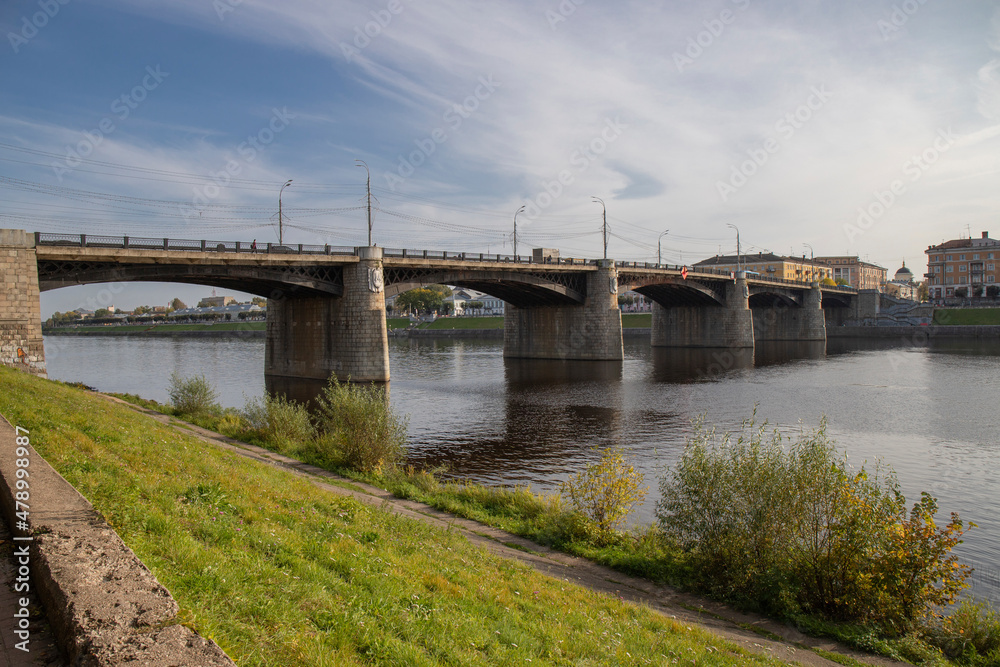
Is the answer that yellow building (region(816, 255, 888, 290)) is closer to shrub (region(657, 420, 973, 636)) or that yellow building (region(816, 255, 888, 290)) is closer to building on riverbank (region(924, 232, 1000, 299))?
building on riverbank (region(924, 232, 1000, 299))

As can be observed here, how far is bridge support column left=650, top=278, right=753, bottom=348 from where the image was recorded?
274 ft

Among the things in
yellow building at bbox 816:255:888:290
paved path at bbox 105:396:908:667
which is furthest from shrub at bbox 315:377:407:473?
yellow building at bbox 816:255:888:290

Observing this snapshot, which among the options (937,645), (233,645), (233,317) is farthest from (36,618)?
(233,317)

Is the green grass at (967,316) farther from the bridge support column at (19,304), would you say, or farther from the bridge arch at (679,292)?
the bridge support column at (19,304)

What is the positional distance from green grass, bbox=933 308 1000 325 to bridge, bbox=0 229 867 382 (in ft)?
112

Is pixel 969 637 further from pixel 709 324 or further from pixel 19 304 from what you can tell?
pixel 709 324

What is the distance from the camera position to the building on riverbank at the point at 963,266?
12812 cm

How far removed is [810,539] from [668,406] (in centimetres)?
2580

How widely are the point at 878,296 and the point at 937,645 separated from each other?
129494 mm

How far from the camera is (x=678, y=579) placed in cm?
1116

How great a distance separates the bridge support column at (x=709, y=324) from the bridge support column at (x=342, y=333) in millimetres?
53004

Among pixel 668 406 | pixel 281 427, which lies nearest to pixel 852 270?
pixel 668 406

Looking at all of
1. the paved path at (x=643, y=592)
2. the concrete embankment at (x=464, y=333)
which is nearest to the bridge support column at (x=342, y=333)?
the paved path at (x=643, y=592)

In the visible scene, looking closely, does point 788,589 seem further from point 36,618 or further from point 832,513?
point 36,618
